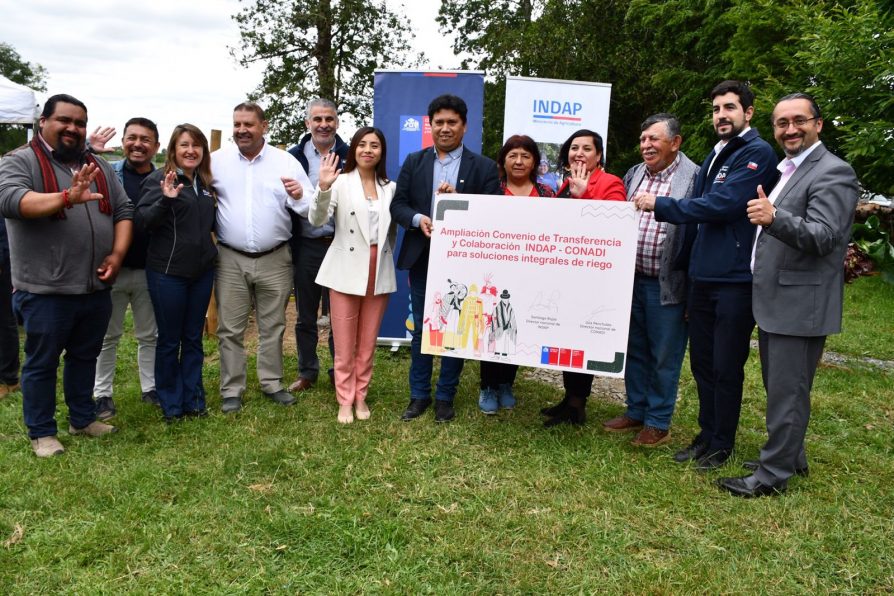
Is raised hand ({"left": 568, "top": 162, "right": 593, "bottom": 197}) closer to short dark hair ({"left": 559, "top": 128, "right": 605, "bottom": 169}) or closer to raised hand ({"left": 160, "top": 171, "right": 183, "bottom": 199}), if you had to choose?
short dark hair ({"left": 559, "top": 128, "right": 605, "bottom": 169})

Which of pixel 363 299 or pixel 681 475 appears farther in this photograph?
pixel 363 299

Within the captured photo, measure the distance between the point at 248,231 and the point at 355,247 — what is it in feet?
2.64

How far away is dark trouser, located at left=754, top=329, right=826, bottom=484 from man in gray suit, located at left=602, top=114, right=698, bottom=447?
686mm

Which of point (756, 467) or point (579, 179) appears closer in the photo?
point (756, 467)

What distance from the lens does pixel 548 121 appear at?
21.7ft

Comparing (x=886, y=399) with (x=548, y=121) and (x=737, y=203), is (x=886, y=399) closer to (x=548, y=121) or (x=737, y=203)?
(x=737, y=203)

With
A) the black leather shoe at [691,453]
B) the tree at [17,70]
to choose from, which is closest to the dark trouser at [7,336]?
the black leather shoe at [691,453]

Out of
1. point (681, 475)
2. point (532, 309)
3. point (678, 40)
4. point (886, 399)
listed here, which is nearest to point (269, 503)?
point (532, 309)

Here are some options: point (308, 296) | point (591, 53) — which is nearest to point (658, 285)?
point (308, 296)

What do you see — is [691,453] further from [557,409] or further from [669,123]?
[669,123]

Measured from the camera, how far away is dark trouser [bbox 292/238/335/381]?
201 inches

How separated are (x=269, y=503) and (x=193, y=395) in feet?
5.25

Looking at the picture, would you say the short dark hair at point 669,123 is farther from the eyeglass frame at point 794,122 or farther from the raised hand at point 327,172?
the raised hand at point 327,172

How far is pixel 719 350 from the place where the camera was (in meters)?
3.73
